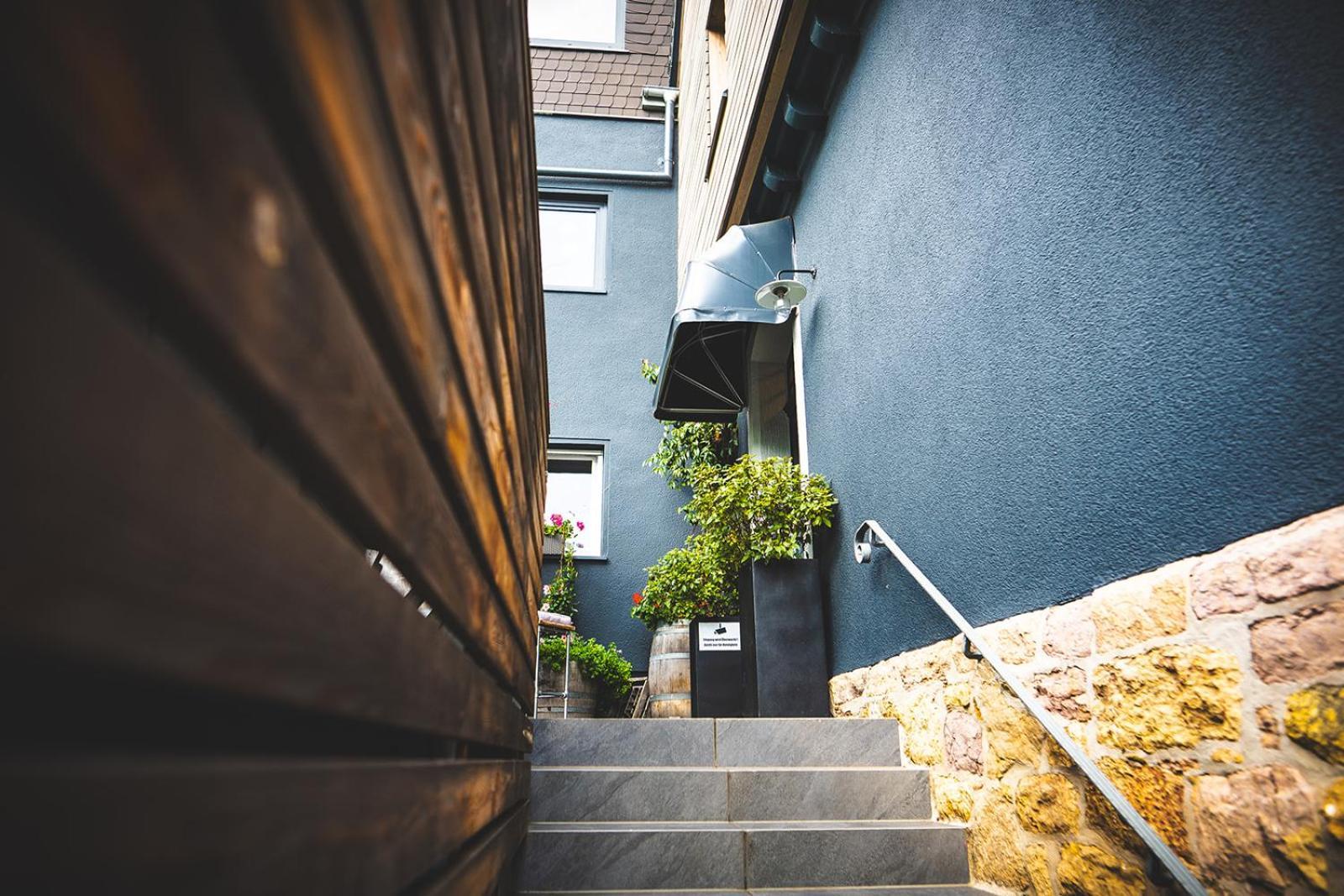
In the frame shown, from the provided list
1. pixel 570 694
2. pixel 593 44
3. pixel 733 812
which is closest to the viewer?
pixel 733 812

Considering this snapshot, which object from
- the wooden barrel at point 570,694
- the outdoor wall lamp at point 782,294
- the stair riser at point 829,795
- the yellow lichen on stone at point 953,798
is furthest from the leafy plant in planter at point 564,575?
the yellow lichen on stone at point 953,798

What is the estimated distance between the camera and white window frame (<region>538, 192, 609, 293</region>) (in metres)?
8.57

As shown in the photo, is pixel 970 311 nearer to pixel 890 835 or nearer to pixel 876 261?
pixel 876 261

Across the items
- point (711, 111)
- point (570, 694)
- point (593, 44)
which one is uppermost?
point (593, 44)

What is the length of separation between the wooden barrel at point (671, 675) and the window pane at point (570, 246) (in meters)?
4.40

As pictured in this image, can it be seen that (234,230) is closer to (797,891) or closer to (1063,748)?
(1063,748)

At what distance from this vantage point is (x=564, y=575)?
6.96 meters

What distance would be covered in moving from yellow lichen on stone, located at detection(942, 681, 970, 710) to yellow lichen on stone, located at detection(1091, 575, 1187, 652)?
0.79 meters

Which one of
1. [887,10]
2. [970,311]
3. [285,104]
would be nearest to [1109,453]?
[970,311]

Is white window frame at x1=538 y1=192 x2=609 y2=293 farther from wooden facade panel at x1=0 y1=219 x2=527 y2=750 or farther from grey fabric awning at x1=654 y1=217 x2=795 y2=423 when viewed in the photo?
wooden facade panel at x1=0 y1=219 x2=527 y2=750

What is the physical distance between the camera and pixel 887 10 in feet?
12.4

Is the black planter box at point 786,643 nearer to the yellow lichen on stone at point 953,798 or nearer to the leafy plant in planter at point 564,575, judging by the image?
the yellow lichen on stone at point 953,798

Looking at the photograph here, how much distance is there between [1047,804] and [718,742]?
137 centimetres

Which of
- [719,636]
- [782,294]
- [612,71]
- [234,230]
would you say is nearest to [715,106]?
[782,294]
